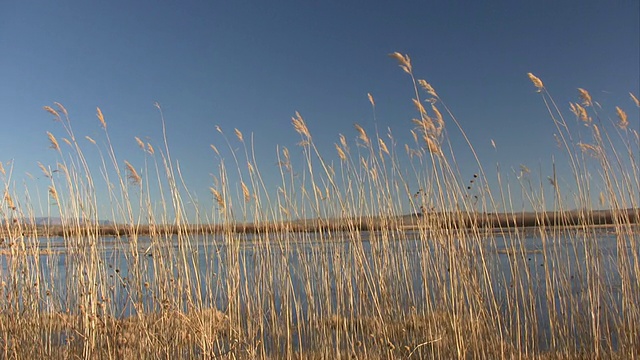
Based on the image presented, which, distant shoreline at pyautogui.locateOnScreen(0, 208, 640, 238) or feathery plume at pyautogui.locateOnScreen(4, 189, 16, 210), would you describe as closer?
distant shoreline at pyautogui.locateOnScreen(0, 208, 640, 238)

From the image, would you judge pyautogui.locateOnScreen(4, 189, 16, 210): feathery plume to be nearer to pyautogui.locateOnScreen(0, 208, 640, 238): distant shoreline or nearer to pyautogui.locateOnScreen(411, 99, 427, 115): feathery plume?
pyautogui.locateOnScreen(0, 208, 640, 238): distant shoreline

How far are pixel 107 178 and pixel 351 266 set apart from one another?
60.5 inches

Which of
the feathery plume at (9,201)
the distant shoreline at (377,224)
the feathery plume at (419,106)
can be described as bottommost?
the distant shoreline at (377,224)

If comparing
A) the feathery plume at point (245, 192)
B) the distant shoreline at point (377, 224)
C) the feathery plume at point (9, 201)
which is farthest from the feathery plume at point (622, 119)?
the feathery plume at point (9, 201)

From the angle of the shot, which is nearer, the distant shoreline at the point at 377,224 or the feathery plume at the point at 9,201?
the distant shoreline at the point at 377,224

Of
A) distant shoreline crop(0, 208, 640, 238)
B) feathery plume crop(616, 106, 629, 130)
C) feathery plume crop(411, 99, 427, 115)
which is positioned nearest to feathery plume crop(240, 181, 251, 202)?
distant shoreline crop(0, 208, 640, 238)

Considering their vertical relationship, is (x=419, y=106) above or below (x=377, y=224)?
above

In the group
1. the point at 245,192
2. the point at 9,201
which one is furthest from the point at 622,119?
the point at 9,201

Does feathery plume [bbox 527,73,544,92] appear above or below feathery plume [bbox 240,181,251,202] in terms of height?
above

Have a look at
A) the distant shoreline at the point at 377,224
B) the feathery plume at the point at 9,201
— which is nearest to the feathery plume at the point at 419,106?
the distant shoreline at the point at 377,224

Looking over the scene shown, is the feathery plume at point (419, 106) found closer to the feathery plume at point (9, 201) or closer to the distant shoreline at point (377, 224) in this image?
the distant shoreline at point (377, 224)

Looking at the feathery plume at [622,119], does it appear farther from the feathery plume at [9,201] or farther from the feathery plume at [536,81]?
the feathery plume at [9,201]

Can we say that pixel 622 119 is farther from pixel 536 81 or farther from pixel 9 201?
pixel 9 201

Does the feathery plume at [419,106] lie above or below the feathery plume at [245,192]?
above
